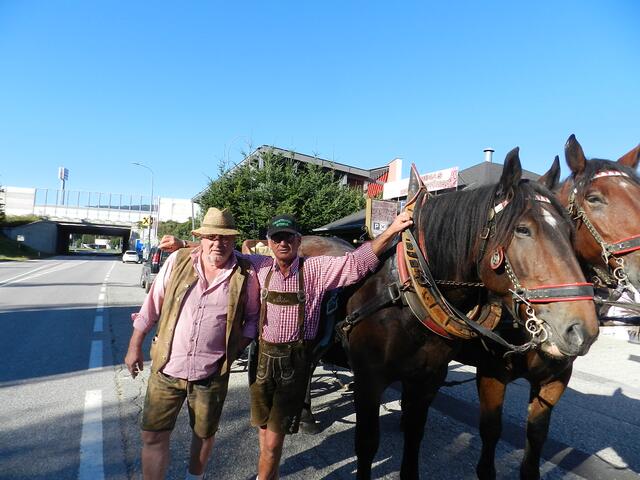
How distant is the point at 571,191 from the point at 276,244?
1.89 m

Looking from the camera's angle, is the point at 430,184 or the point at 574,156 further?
the point at 430,184

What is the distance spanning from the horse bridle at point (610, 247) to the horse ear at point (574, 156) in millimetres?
161

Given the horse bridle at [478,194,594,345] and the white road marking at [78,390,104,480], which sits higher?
the horse bridle at [478,194,594,345]

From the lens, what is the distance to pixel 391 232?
2.34 m

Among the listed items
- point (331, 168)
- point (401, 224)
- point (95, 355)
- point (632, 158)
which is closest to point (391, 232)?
point (401, 224)

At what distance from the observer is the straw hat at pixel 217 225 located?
2.37 metres

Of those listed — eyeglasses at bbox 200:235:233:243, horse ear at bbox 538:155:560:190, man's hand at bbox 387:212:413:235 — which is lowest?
eyeglasses at bbox 200:235:233:243

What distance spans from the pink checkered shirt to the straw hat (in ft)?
1.07

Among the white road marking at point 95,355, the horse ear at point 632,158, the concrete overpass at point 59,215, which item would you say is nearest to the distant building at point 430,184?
the horse ear at point 632,158

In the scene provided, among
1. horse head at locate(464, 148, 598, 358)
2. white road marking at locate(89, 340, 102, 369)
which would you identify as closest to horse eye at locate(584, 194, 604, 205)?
horse head at locate(464, 148, 598, 358)

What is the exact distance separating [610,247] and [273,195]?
1096cm

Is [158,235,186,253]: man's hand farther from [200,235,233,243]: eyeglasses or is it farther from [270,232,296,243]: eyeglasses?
[270,232,296,243]: eyeglasses

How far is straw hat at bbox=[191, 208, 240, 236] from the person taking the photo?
2.37m

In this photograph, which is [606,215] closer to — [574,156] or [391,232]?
[574,156]
